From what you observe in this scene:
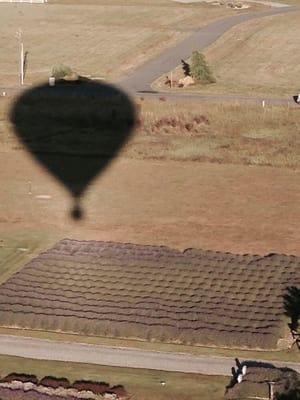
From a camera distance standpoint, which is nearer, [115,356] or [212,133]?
[115,356]

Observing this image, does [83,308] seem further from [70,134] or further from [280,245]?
[70,134]

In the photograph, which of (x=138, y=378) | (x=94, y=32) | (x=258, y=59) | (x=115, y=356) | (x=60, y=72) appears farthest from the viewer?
(x=94, y=32)

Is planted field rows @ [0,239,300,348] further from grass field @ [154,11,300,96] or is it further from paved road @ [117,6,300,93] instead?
paved road @ [117,6,300,93]

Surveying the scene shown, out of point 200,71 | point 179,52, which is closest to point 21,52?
point 179,52

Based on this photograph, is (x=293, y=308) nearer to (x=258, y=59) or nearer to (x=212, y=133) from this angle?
(x=212, y=133)

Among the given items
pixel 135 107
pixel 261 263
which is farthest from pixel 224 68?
pixel 261 263
